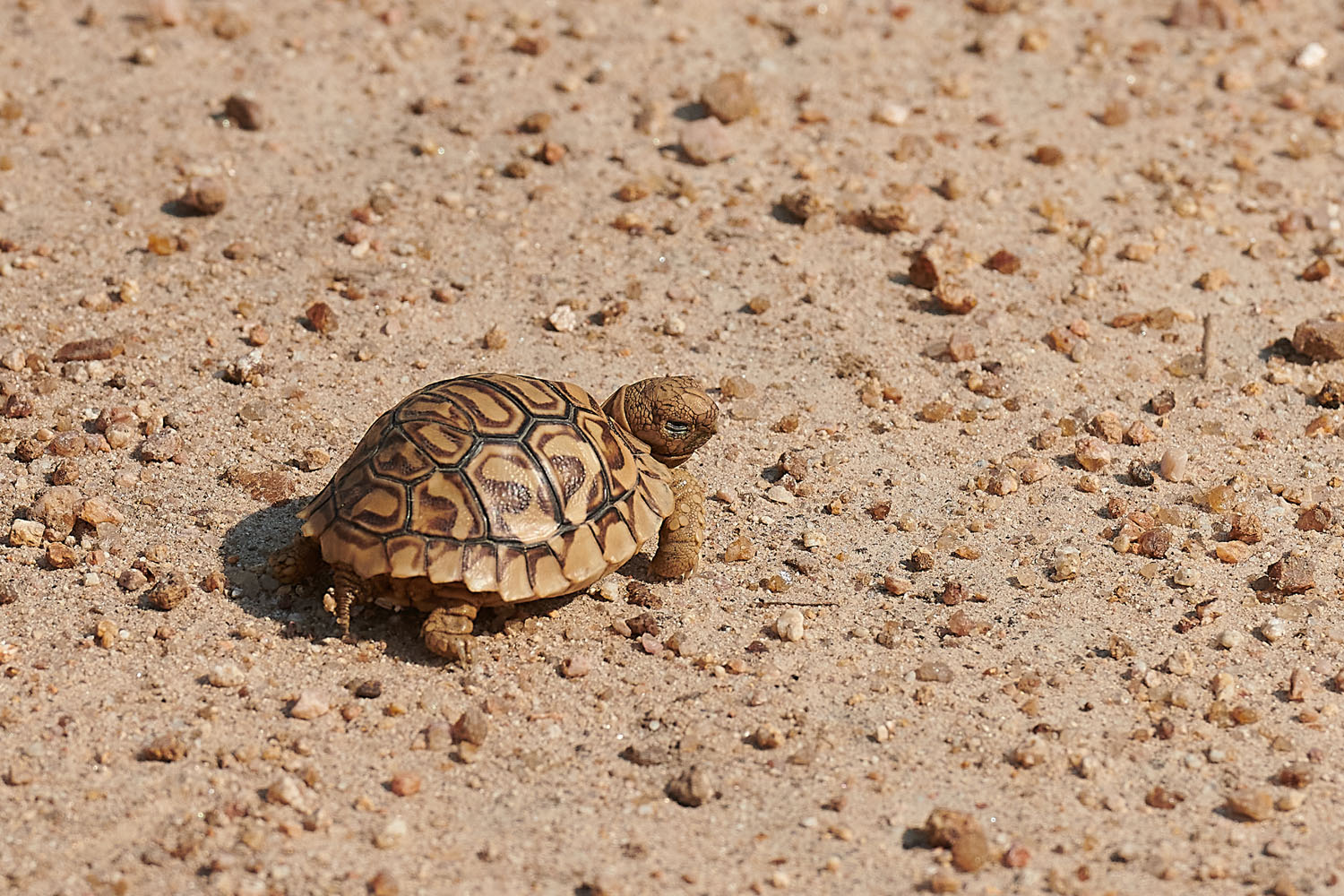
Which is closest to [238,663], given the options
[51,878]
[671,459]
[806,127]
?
[51,878]

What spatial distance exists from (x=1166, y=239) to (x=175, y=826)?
16.2ft

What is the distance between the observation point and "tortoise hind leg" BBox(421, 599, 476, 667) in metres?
4.15

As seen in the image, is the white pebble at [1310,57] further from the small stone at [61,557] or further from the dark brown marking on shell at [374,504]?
the small stone at [61,557]

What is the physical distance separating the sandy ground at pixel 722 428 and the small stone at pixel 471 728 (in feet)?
0.07

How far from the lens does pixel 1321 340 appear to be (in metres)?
5.61

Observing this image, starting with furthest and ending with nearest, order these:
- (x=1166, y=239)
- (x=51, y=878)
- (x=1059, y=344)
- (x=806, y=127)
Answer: (x=806, y=127) → (x=1166, y=239) → (x=1059, y=344) → (x=51, y=878)

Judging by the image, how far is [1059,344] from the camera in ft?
18.7

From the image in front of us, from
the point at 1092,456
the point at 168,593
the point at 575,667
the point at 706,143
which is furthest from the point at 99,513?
the point at 1092,456

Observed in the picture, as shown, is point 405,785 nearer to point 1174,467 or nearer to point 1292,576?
point 1292,576

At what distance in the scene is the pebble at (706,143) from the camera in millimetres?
6684

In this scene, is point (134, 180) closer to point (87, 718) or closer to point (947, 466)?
point (87, 718)

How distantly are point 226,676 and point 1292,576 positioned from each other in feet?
11.2

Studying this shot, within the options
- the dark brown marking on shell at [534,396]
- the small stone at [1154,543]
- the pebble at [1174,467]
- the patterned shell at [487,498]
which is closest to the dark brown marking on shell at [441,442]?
the patterned shell at [487,498]

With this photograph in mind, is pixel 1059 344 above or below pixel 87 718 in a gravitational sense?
above
